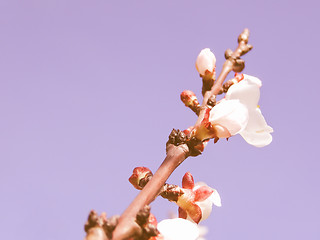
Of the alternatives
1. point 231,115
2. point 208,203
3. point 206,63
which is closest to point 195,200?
point 208,203

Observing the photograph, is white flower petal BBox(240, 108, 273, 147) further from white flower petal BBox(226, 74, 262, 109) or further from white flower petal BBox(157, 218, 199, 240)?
white flower petal BBox(157, 218, 199, 240)

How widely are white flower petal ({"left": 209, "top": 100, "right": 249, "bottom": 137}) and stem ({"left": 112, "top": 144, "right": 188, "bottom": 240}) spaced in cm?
21

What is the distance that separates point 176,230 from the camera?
5.18 feet

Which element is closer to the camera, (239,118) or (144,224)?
(144,224)

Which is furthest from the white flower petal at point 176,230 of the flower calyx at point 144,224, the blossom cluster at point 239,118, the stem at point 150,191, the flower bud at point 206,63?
the flower bud at point 206,63

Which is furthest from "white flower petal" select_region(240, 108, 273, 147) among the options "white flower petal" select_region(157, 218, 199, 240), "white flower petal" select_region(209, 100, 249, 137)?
"white flower petal" select_region(157, 218, 199, 240)

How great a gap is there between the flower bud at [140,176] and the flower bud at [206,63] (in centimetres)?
70

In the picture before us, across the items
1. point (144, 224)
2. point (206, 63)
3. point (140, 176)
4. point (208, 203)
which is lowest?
point (144, 224)

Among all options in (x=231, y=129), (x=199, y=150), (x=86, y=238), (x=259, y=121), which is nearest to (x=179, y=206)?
(x=199, y=150)

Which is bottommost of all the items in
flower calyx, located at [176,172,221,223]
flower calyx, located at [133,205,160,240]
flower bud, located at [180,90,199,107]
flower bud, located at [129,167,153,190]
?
flower calyx, located at [133,205,160,240]

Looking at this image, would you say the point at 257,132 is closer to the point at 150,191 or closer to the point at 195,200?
the point at 195,200

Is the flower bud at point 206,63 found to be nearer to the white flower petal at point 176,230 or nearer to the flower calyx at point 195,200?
the flower calyx at point 195,200

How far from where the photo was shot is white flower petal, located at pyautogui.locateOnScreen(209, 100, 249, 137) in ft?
5.82

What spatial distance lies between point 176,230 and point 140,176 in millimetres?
373
